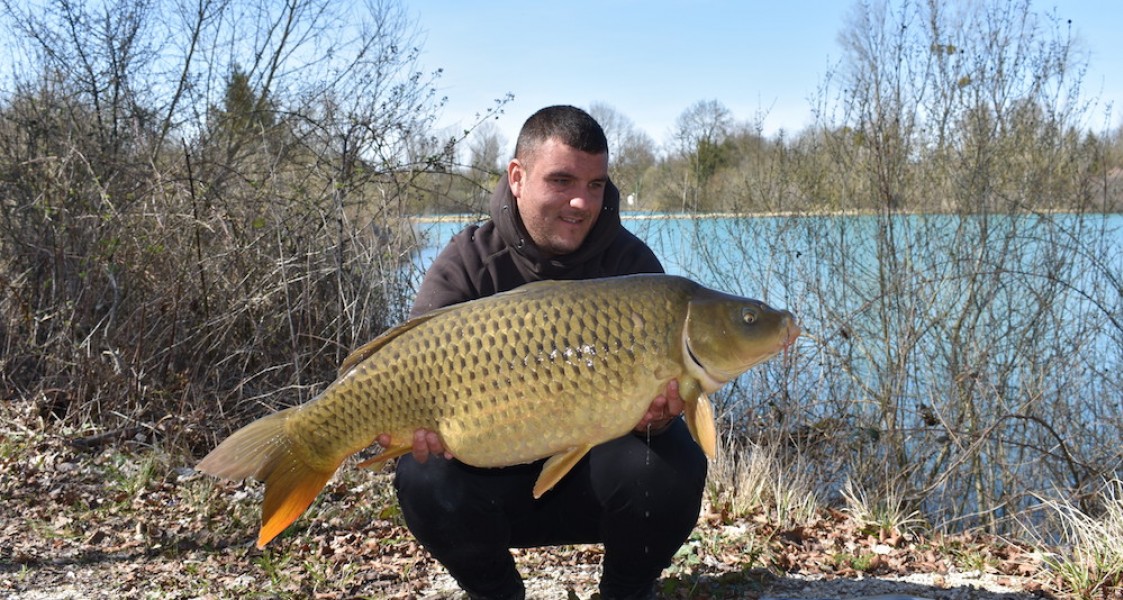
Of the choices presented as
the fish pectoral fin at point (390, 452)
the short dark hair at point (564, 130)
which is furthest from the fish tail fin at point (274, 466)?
the short dark hair at point (564, 130)

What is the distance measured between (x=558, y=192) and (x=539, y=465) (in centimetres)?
64

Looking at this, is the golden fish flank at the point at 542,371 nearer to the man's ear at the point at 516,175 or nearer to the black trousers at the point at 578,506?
the black trousers at the point at 578,506

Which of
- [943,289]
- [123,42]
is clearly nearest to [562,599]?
[943,289]

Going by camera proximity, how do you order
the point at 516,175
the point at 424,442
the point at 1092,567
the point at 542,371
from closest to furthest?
the point at 542,371 < the point at 424,442 < the point at 516,175 < the point at 1092,567

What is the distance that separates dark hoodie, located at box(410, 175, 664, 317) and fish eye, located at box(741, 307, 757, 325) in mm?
552

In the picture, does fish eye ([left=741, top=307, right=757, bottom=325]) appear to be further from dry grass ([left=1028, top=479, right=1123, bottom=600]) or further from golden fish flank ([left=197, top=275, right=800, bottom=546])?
dry grass ([left=1028, top=479, right=1123, bottom=600])

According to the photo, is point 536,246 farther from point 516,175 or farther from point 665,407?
point 665,407

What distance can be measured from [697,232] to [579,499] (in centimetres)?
415

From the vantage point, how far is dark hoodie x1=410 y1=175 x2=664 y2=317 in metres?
2.29

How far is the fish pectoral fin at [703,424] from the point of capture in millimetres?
1786

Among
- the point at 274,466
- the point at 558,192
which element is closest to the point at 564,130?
the point at 558,192

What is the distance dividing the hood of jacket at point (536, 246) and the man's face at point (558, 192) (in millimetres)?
15

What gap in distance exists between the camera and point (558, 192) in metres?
2.21

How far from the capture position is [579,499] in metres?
2.14
